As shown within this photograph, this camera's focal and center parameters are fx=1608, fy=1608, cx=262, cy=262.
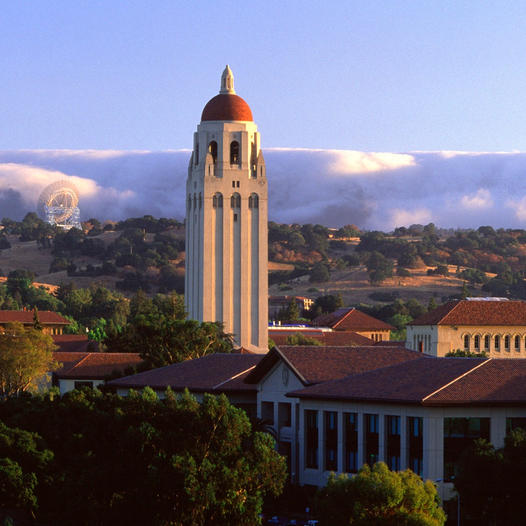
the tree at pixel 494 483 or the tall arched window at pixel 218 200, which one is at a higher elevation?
the tall arched window at pixel 218 200

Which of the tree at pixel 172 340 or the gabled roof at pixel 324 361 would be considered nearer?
the gabled roof at pixel 324 361

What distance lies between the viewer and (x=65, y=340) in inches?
6373

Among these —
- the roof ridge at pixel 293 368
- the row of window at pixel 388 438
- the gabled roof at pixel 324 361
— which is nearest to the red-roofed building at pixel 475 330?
the gabled roof at pixel 324 361

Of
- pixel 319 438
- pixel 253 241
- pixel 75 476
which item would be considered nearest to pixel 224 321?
pixel 253 241

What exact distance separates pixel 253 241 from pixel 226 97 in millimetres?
14489

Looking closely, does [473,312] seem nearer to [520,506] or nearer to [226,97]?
[226,97]

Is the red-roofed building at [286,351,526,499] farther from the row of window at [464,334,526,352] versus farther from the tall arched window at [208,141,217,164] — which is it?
the tall arched window at [208,141,217,164]

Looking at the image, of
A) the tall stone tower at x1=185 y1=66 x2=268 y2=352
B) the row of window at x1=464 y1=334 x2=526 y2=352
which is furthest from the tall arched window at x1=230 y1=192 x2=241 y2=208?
the row of window at x1=464 y1=334 x2=526 y2=352

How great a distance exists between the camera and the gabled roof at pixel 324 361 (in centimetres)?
7900

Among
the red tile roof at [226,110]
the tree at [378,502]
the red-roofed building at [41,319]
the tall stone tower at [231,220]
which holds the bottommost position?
the tree at [378,502]

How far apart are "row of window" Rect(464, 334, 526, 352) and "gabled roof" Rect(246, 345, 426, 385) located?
70785 millimetres

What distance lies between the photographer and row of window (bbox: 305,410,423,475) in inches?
2677

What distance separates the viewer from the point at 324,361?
80875 mm

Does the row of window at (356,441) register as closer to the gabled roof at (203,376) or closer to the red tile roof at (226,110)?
the gabled roof at (203,376)
